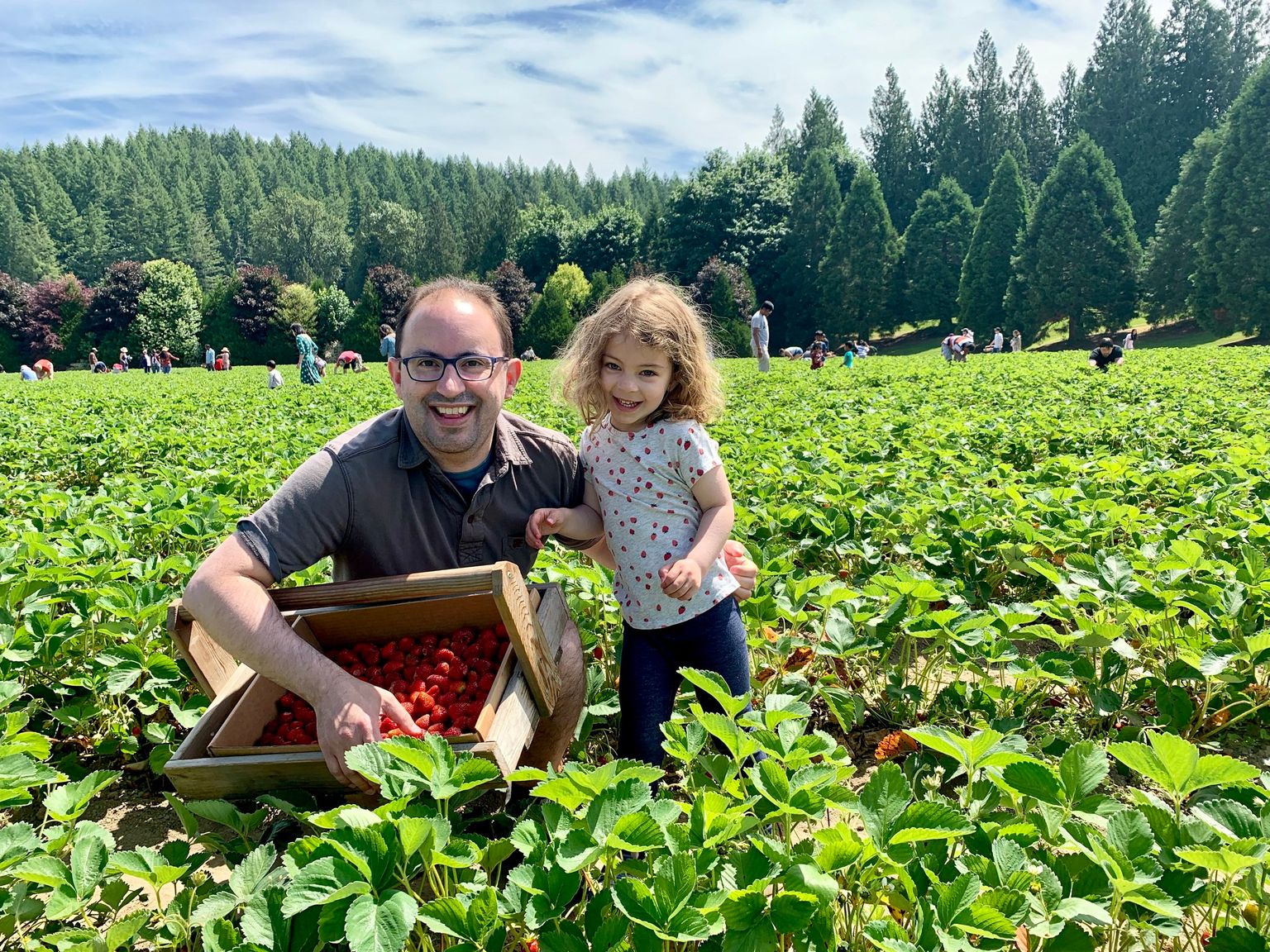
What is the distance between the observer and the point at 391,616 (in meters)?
2.40

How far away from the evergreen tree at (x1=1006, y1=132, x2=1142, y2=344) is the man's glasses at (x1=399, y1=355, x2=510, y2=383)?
1732 inches

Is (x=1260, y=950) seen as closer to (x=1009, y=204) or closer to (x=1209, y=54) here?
(x=1009, y=204)

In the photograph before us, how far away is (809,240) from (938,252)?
29.4 feet

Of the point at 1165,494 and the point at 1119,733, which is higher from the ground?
the point at 1165,494

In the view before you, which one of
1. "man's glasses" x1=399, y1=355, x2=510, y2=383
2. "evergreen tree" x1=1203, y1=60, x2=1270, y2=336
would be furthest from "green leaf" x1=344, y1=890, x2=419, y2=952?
"evergreen tree" x1=1203, y1=60, x2=1270, y2=336

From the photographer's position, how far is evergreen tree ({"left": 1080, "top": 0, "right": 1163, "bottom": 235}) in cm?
5250

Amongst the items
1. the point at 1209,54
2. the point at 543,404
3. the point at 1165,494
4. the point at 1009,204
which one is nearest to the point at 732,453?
the point at 1165,494

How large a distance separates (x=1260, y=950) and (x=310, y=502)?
2207 millimetres

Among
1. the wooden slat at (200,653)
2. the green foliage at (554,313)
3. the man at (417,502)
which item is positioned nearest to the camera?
the man at (417,502)

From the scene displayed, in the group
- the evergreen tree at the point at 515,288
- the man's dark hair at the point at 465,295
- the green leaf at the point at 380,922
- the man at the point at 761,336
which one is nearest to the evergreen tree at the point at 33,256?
the evergreen tree at the point at 515,288

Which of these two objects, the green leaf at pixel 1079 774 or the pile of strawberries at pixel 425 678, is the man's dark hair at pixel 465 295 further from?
the green leaf at pixel 1079 774

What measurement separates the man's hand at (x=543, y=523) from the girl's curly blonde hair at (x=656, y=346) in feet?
1.33

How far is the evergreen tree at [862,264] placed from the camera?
49312 millimetres

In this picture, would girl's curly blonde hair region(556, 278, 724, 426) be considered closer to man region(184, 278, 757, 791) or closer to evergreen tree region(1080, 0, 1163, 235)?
man region(184, 278, 757, 791)
